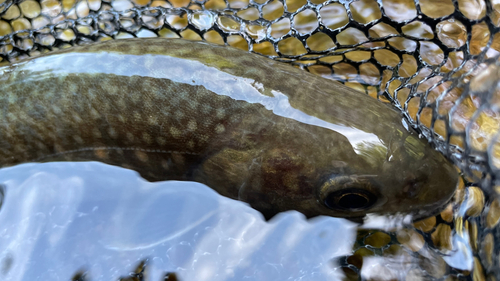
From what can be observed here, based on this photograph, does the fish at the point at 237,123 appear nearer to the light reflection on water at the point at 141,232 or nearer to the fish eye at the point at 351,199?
the fish eye at the point at 351,199

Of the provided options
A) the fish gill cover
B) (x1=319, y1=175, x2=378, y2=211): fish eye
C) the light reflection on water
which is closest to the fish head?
(x1=319, y1=175, x2=378, y2=211): fish eye

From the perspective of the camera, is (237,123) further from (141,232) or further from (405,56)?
(405,56)

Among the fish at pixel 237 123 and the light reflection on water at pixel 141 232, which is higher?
the fish at pixel 237 123

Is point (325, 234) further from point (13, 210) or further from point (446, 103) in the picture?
point (13, 210)

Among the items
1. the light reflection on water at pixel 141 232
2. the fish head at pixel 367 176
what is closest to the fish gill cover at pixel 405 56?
the fish head at pixel 367 176

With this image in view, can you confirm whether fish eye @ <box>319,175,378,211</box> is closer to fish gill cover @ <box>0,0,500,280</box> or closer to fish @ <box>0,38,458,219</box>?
fish @ <box>0,38,458,219</box>

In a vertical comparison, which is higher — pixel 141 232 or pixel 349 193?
pixel 349 193

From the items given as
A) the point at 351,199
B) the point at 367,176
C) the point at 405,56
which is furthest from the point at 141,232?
the point at 405,56
